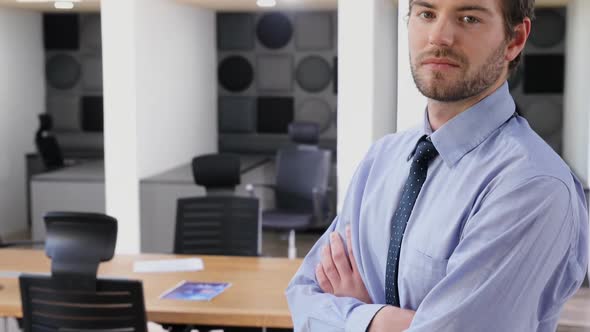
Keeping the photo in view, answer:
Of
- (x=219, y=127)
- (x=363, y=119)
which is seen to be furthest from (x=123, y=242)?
(x=219, y=127)

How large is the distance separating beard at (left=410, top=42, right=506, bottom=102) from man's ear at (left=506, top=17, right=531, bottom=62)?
0.09 ft

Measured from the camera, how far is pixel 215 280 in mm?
4449

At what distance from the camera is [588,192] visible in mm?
6785

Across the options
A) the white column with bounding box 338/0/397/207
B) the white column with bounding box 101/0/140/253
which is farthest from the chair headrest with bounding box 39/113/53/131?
the white column with bounding box 338/0/397/207

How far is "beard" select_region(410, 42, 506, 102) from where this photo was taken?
1.78 meters

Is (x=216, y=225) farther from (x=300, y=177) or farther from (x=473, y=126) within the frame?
(x=473, y=126)

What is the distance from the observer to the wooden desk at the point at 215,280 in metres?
3.87

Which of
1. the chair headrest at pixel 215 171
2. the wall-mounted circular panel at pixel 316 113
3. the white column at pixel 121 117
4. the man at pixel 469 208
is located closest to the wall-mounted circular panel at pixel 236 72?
the wall-mounted circular panel at pixel 316 113

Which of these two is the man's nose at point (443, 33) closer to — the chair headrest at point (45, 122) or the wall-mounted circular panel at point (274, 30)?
the chair headrest at point (45, 122)

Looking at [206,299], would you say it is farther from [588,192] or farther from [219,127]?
[219,127]

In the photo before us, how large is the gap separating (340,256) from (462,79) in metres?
0.63

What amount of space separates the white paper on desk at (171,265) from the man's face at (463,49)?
10.1 ft

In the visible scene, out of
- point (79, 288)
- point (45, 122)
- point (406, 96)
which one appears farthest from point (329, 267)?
point (45, 122)

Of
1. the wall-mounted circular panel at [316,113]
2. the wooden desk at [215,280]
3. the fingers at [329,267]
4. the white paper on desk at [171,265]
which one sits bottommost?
the wooden desk at [215,280]
